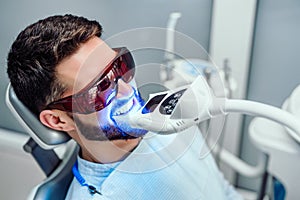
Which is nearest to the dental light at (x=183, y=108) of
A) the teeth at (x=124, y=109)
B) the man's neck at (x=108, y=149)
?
the teeth at (x=124, y=109)

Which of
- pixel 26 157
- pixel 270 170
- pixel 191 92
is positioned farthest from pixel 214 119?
pixel 26 157

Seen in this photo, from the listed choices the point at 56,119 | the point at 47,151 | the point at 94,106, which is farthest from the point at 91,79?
the point at 47,151

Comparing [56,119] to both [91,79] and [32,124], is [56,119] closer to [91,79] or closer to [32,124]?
[32,124]

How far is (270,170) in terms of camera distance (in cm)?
134

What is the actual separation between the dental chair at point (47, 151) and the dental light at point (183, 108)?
229 mm

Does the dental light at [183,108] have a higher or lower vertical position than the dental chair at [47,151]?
higher

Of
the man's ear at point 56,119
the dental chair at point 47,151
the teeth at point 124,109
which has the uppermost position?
the teeth at point 124,109

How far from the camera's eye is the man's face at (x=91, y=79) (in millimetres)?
933

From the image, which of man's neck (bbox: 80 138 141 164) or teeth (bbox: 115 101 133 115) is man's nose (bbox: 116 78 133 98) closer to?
teeth (bbox: 115 101 133 115)

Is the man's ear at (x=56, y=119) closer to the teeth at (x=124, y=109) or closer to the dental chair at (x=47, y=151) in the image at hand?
the dental chair at (x=47, y=151)

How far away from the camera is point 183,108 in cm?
91

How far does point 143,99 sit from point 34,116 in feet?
0.87

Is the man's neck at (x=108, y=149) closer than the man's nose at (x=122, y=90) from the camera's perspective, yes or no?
No

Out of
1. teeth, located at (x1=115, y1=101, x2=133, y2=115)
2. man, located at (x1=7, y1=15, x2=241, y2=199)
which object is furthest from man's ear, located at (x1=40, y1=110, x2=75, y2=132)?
teeth, located at (x1=115, y1=101, x2=133, y2=115)
